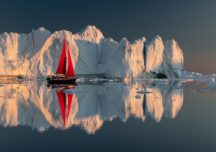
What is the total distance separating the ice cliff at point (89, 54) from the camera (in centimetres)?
7775

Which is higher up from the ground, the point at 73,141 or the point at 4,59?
the point at 4,59

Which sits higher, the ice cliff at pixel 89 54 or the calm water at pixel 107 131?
the ice cliff at pixel 89 54

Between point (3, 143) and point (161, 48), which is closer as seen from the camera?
point (3, 143)

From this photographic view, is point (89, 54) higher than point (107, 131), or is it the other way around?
point (89, 54)

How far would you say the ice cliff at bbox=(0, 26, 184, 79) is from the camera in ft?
255

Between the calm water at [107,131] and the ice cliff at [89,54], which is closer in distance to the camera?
the calm water at [107,131]

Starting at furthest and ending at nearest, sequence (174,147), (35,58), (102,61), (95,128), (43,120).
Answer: (102,61) → (35,58) → (43,120) → (95,128) → (174,147)

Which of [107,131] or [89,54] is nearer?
[107,131]

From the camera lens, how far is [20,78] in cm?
8325

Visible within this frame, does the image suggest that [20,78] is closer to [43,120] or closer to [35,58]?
[35,58]

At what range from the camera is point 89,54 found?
89.1 meters

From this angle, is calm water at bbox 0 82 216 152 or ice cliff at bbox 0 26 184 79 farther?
ice cliff at bbox 0 26 184 79

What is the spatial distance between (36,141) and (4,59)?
8193 cm

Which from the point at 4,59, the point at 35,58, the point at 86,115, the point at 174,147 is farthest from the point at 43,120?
the point at 4,59
